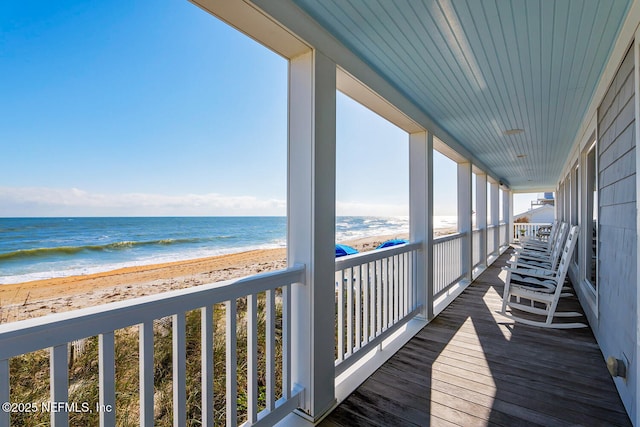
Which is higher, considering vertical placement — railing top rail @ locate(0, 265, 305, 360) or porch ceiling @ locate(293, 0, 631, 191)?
porch ceiling @ locate(293, 0, 631, 191)

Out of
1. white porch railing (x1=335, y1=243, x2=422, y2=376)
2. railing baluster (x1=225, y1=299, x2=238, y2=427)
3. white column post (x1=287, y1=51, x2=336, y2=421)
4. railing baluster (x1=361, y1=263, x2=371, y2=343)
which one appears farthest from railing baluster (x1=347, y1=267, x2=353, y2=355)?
railing baluster (x1=225, y1=299, x2=238, y2=427)

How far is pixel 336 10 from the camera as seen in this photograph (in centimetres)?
161

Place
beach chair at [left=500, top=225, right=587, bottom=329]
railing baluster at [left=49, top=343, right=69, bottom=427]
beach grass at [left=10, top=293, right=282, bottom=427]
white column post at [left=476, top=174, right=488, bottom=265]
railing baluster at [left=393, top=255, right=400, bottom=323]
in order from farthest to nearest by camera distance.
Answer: white column post at [left=476, top=174, right=488, bottom=265] → beach chair at [left=500, top=225, right=587, bottom=329] → railing baluster at [left=393, top=255, right=400, bottom=323] → beach grass at [left=10, top=293, right=282, bottom=427] → railing baluster at [left=49, top=343, right=69, bottom=427]

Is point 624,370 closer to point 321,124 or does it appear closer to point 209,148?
point 321,124

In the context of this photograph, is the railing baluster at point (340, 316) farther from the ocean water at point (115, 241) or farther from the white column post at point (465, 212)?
the ocean water at point (115, 241)

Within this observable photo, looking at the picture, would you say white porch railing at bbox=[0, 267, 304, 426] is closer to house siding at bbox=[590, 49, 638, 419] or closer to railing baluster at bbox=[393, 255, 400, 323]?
railing baluster at bbox=[393, 255, 400, 323]

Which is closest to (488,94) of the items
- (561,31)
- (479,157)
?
(561,31)

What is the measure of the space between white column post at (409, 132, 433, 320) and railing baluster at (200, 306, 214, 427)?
2475mm

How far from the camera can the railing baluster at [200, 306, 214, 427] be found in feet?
4.25

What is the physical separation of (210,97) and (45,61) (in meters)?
5.71

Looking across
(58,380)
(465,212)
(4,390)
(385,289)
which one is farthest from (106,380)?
(465,212)

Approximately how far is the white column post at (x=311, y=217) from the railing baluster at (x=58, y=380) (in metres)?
1.05

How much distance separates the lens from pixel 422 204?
3.25 meters

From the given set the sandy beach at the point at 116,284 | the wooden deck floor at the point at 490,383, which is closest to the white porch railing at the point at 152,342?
the wooden deck floor at the point at 490,383
